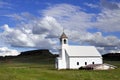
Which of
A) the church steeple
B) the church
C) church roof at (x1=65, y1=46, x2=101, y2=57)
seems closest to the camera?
the church steeple

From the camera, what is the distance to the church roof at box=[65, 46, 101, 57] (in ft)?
314

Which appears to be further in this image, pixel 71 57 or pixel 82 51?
pixel 82 51

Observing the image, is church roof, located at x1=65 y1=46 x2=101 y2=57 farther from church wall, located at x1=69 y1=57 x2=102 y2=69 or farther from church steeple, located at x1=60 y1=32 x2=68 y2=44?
church steeple, located at x1=60 y1=32 x2=68 y2=44

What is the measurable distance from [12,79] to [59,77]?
948 centimetres

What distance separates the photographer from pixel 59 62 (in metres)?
95.6

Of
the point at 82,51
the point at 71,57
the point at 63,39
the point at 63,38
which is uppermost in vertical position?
the point at 63,38

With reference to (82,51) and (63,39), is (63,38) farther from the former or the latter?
(82,51)

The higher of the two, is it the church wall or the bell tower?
the bell tower

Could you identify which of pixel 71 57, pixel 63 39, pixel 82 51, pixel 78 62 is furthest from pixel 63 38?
pixel 78 62

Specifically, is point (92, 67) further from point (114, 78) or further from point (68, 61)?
point (114, 78)

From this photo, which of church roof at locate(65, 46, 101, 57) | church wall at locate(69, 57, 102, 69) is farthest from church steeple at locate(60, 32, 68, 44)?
church wall at locate(69, 57, 102, 69)

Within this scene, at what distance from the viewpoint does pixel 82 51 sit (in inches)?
3856

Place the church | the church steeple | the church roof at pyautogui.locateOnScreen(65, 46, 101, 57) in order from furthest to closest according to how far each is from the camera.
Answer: the church roof at pyautogui.locateOnScreen(65, 46, 101, 57) → the church → the church steeple

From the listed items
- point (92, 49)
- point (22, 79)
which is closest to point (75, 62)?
A: point (92, 49)
